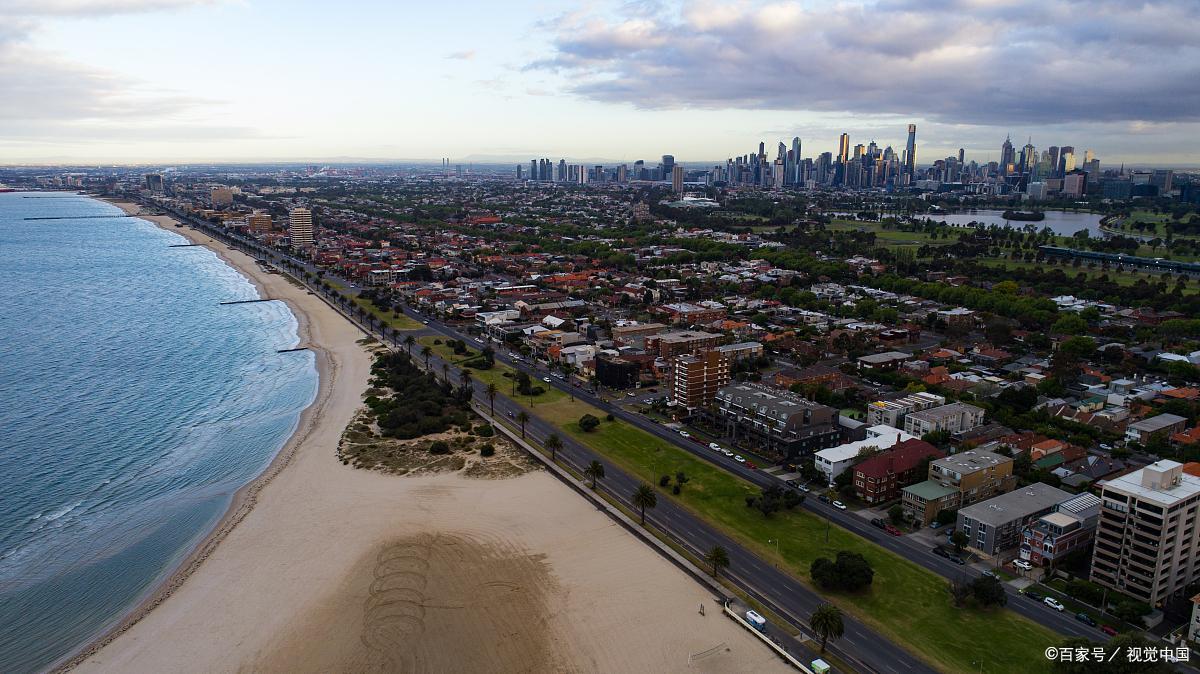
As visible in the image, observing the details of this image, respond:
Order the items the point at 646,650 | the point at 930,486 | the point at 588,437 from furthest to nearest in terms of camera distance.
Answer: the point at 588,437
the point at 930,486
the point at 646,650

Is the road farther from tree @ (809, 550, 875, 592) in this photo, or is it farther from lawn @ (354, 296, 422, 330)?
lawn @ (354, 296, 422, 330)

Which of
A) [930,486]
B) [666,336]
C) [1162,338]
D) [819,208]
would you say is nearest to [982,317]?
[1162,338]

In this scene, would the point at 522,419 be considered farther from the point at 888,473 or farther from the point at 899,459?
the point at 899,459

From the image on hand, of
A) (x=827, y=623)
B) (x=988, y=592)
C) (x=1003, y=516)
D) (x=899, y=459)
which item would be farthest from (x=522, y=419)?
(x=988, y=592)

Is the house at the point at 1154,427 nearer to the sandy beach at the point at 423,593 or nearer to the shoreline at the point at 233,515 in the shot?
the sandy beach at the point at 423,593

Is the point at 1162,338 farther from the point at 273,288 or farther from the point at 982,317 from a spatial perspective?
the point at 273,288

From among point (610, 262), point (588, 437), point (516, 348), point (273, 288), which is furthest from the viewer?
point (610, 262)

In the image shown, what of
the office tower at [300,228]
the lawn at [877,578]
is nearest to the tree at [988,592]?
the lawn at [877,578]
